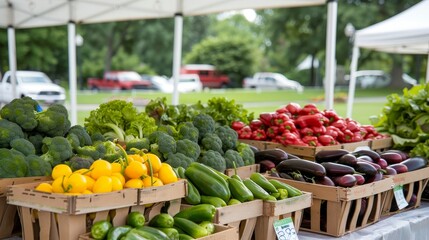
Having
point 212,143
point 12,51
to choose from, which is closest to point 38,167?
point 212,143

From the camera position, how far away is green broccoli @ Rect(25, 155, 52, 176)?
2.78 metres

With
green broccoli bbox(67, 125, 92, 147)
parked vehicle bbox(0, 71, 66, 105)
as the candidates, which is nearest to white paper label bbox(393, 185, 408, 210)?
green broccoli bbox(67, 125, 92, 147)

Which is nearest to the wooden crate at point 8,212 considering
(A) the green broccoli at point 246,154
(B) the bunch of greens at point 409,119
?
(A) the green broccoli at point 246,154

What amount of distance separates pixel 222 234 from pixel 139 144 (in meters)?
1.06

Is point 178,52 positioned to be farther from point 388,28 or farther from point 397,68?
point 397,68

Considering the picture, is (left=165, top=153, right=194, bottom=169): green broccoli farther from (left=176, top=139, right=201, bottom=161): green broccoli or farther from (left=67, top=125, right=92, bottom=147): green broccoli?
(left=67, top=125, right=92, bottom=147): green broccoli

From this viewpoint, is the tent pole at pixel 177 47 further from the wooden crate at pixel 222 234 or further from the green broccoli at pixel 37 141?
the wooden crate at pixel 222 234

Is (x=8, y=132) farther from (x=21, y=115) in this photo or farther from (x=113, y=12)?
(x=113, y=12)

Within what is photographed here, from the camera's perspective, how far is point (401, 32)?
337 inches

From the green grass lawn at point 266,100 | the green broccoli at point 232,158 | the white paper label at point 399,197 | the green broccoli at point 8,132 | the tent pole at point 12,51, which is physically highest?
the tent pole at point 12,51

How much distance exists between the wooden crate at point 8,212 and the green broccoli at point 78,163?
15 centimetres

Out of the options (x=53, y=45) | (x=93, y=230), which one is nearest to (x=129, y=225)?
(x=93, y=230)

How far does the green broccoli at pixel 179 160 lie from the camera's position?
310 centimetres

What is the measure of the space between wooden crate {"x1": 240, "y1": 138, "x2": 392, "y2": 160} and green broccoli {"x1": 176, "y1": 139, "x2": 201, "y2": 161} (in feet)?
3.78
